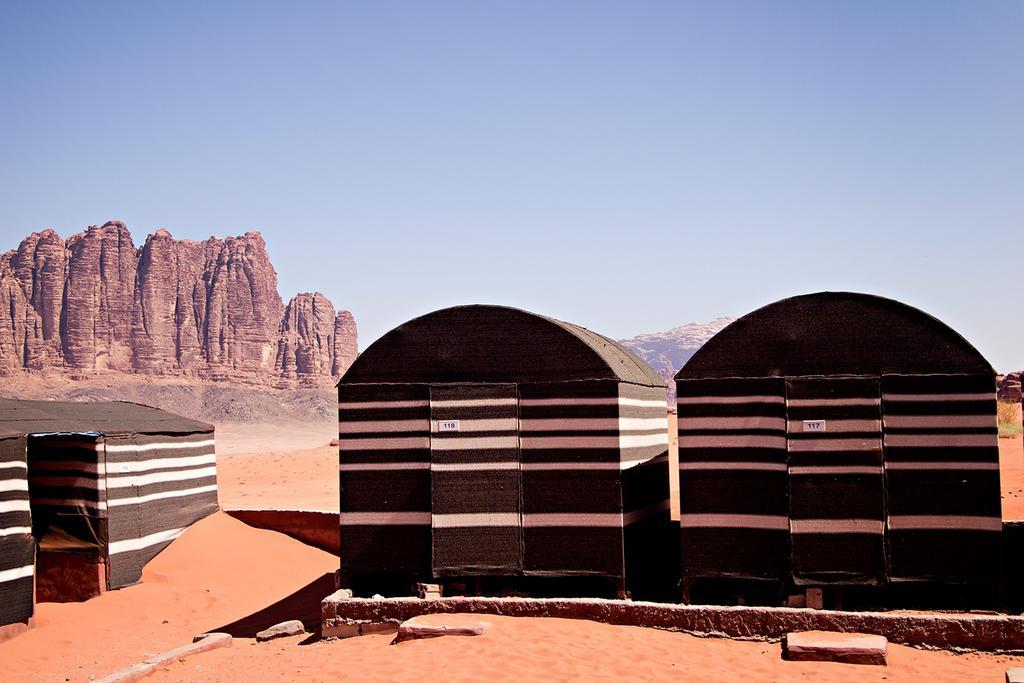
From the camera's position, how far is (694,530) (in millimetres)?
11695

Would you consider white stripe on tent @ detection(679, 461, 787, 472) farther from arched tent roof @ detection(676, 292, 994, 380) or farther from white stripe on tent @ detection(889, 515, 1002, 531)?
white stripe on tent @ detection(889, 515, 1002, 531)

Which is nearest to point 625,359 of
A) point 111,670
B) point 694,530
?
point 694,530

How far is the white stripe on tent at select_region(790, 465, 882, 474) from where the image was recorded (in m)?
11.1

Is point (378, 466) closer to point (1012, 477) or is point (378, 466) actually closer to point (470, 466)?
point (470, 466)

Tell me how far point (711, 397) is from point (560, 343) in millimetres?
1999

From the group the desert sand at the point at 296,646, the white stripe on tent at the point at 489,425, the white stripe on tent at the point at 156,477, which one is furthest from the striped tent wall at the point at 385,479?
the white stripe on tent at the point at 156,477

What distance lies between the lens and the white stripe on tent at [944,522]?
35.3 feet

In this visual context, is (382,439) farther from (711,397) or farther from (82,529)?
(82,529)

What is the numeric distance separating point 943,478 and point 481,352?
568 centimetres

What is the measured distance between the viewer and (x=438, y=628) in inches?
430

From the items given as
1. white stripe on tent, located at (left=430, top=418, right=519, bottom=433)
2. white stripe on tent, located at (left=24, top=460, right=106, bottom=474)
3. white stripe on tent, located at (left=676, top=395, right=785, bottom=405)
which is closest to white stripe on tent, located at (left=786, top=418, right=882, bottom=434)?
white stripe on tent, located at (left=676, top=395, right=785, bottom=405)

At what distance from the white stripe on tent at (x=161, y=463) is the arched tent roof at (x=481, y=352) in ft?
18.4

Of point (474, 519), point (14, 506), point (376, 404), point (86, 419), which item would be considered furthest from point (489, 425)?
point (86, 419)

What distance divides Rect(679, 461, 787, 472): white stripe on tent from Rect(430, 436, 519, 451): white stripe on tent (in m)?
2.17
